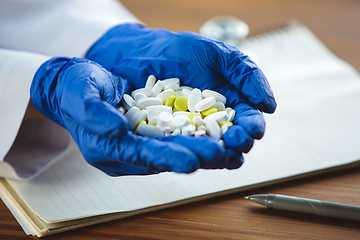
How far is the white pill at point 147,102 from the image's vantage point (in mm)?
686

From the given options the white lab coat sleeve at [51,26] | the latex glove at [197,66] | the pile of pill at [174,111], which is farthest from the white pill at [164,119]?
the white lab coat sleeve at [51,26]

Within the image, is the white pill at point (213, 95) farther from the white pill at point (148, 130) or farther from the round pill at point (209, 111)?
the white pill at point (148, 130)

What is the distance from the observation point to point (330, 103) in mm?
1092

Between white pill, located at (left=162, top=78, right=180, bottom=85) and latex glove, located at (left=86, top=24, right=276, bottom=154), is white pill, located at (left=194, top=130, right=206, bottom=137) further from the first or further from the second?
white pill, located at (left=162, top=78, right=180, bottom=85)

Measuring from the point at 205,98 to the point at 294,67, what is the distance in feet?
2.38

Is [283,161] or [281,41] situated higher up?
[281,41]

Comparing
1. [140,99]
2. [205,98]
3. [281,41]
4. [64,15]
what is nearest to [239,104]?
[205,98]

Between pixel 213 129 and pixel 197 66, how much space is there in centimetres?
20

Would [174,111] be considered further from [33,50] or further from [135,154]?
[33,50]

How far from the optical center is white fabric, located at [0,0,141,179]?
2.43ft

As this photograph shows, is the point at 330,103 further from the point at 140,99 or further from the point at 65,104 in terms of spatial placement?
the point at 65,104

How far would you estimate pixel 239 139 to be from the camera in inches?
22.4

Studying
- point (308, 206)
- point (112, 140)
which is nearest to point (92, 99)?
point (112, 140)

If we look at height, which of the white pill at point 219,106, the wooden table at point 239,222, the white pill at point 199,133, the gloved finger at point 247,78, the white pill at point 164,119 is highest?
the gloved finger at point 247,78
